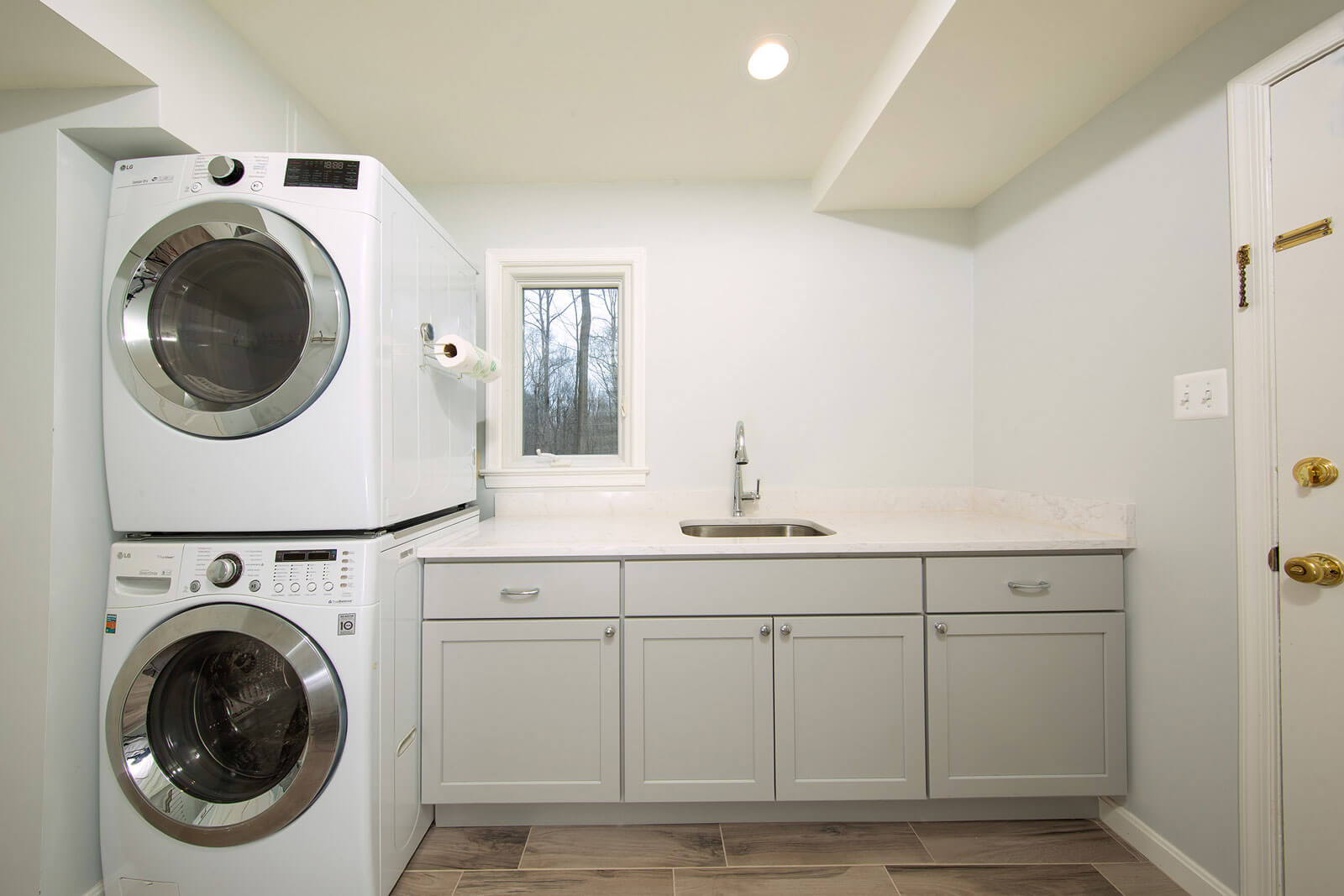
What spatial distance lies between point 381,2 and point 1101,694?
2.78 m

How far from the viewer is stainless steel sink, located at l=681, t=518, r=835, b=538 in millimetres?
2219

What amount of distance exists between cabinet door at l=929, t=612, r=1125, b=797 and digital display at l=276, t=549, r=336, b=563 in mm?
1654

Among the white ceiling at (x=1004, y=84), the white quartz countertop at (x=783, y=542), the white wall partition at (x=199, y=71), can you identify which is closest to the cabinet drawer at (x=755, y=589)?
the white quartz countertop at (x=783, y=542)

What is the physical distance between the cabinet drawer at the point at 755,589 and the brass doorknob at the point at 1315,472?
858 mm

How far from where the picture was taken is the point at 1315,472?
1.12 metres

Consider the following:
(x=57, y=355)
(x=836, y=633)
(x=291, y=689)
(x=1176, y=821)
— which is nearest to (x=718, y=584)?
(x=836, y=633)

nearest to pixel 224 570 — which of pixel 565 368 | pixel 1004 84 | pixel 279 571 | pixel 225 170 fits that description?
pixel 279 571

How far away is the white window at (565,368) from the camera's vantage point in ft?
7.54

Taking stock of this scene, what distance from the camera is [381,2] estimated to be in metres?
1.42

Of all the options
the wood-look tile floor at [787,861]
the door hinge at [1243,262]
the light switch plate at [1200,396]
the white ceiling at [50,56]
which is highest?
the white ceiling at [50,56]

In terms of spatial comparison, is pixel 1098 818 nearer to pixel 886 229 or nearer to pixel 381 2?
pixel 886 229

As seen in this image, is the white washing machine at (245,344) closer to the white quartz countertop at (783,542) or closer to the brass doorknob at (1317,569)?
the white quartz countertop at (783,542)

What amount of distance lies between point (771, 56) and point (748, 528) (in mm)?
1653

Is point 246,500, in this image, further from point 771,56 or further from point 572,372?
point 771,56
